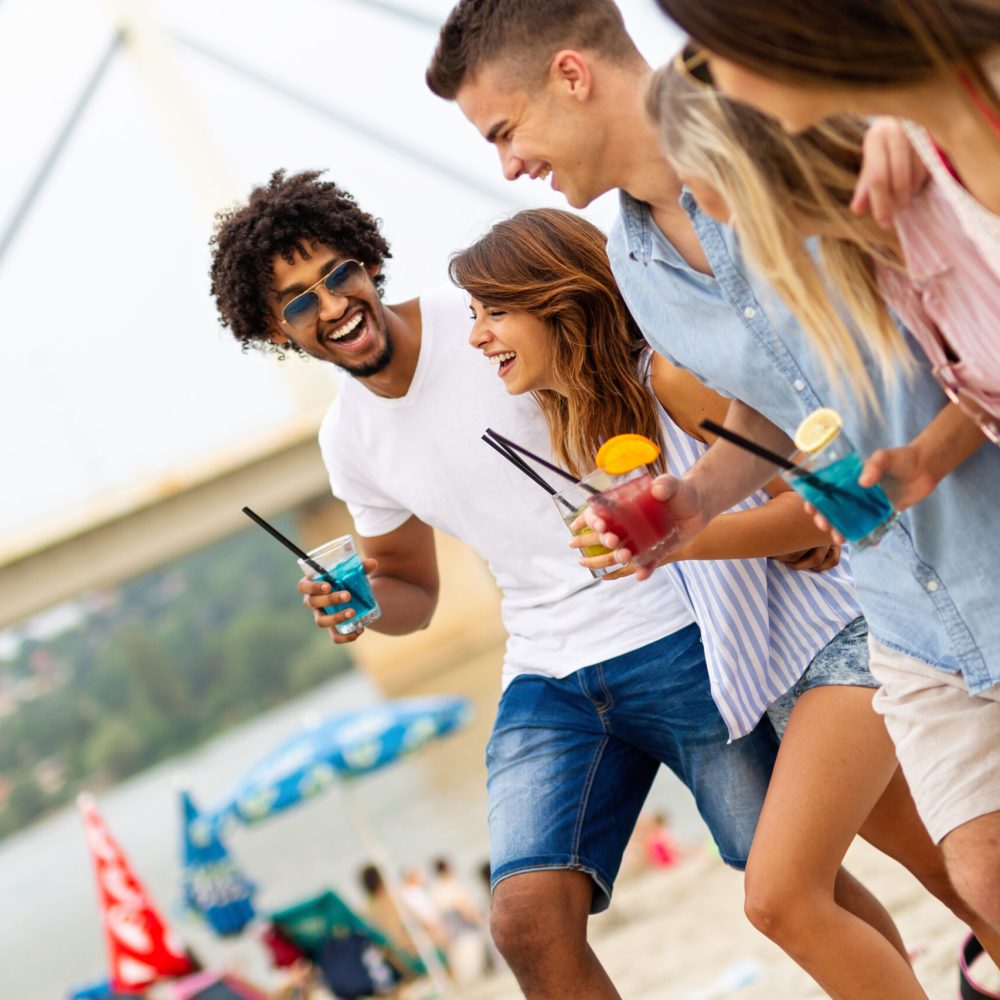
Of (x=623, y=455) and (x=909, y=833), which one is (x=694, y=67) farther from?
(x=909, y=833)

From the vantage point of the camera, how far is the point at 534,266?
300 cm

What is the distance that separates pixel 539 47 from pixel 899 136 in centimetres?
102

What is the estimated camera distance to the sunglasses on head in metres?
2.02

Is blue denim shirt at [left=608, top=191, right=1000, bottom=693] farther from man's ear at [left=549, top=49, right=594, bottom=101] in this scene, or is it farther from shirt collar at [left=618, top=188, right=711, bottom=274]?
man's ear at [left=549, top=49, right=594, bottom=101]

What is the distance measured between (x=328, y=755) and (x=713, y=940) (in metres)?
4.59

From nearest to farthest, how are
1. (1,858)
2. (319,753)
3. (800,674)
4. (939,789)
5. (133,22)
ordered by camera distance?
(939,789) < (800,674) < (319,753) < (133,22) < (1,858)

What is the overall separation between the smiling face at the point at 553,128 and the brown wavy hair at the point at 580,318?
351mm

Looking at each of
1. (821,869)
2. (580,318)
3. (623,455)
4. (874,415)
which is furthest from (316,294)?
(821,869)

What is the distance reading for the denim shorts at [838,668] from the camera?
2814 mm

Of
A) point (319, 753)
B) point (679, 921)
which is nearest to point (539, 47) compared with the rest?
point (679, 921)

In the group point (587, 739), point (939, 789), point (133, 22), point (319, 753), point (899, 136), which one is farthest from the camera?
point (133, 22)

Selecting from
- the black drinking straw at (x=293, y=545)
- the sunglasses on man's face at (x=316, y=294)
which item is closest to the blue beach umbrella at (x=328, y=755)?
the sunglasses on man's face at (x=316, y=294)

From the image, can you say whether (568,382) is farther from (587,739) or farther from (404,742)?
(404,742)

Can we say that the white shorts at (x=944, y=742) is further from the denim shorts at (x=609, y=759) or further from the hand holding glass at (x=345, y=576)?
the hand holding glass at (x=345, y=576)
